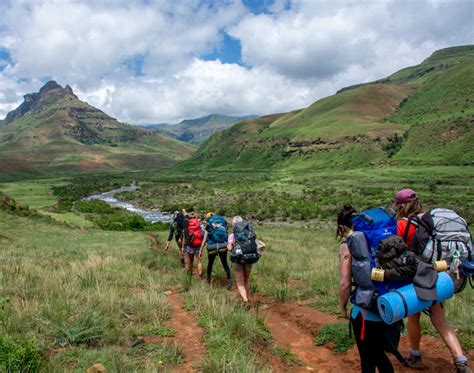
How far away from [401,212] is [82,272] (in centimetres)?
703

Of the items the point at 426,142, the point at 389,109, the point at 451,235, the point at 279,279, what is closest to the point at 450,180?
the point at 426,142

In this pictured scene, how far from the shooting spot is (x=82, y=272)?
8336mm

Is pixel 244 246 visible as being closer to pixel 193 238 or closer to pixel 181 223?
pixel 193 238

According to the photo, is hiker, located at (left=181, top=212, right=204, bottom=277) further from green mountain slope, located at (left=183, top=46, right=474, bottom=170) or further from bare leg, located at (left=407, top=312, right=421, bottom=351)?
green mountain slope, located at (left=183, top=46, right=474, bottom=170)

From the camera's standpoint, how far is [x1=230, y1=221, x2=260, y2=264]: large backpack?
23.9 feet

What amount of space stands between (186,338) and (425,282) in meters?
3.38

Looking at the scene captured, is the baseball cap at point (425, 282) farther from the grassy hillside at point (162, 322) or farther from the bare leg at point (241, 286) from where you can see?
the bare leg at point (241, 286)

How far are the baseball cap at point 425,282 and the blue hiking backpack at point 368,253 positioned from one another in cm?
20

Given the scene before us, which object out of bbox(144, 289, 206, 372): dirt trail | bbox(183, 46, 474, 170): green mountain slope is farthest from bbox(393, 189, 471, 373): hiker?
bbox(183, 46, 474, 170): green mountain slope

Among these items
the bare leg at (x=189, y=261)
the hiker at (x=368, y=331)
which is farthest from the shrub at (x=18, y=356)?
the bare leg at (x=189, y=261)

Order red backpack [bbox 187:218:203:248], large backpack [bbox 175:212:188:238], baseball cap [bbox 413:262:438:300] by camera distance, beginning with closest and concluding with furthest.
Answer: baseball cap [bbox 413:262:438:300], red backpack [bbox 187:218:203:248], large backpack [bbox 175:212:188:238]

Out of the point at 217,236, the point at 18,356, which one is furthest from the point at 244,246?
the point at 18,356

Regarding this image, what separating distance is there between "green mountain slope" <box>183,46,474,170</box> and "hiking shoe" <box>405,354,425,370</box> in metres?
66.3

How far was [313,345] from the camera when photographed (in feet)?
19.4
